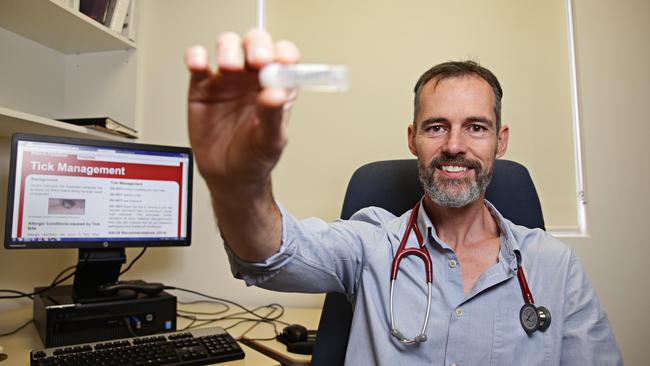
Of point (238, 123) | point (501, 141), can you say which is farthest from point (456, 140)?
point (238, 123)

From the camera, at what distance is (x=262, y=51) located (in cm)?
42

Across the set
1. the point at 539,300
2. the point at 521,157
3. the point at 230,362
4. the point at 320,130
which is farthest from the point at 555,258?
the point at 320,130

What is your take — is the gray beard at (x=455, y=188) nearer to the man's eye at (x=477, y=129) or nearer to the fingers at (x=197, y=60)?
the man's eye at (x=477, y=129)

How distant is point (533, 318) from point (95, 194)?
119 cm

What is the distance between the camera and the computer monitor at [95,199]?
1.14m

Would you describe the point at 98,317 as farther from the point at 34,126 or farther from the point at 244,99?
the point at 244,99

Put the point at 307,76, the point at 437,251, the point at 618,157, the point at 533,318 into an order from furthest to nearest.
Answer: the point at 618,157 < the point at 437,251 < the point at 533,318 < the point at 307,76

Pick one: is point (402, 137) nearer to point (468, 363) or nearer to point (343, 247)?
point (343, 247)

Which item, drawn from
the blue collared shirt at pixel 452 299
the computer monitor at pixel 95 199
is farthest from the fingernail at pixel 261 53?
the computer monitor at pixel 95 199

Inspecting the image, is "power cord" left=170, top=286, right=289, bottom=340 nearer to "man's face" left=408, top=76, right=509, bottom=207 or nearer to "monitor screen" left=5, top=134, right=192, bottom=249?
"monitor screen" left=5, top=134, right=192, bottom=249

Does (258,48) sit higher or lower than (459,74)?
lower

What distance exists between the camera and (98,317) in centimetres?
107

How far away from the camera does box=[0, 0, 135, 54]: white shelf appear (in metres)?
1.27

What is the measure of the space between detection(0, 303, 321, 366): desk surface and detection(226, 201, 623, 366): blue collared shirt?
0.80ft
